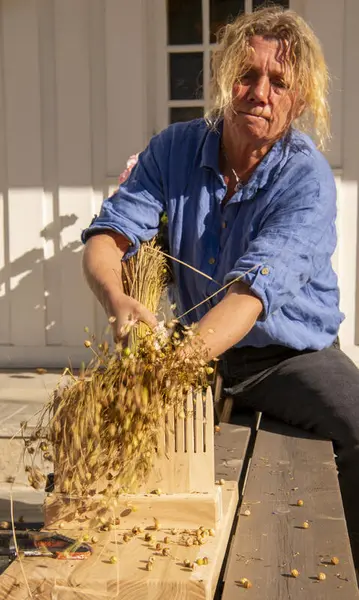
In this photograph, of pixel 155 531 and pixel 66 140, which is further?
pixel 66 140

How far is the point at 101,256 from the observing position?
2500mm

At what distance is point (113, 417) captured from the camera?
168 centimetres

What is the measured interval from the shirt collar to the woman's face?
5 centimetres

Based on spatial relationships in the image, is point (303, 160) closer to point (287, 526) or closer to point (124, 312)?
point (124, 312)

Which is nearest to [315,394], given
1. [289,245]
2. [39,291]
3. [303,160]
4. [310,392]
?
[310,392]

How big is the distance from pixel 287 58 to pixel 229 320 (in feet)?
2.69

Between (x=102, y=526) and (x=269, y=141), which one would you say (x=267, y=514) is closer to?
(x=102, y=526)

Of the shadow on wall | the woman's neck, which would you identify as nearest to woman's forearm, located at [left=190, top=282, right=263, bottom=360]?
the woman's neck

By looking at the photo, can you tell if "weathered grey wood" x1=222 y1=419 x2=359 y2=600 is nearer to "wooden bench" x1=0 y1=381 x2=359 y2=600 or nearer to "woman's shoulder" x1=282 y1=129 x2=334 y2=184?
"wooden bench" x1=0 y1=381 x2=359 y2=600

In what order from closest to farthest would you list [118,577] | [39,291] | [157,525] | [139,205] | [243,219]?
[118,577]
[157,525]
[243,219]
[139,205]
[39,291]

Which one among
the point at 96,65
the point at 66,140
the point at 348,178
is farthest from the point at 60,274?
the point at 348,178

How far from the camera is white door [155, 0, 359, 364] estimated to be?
17.1 feet

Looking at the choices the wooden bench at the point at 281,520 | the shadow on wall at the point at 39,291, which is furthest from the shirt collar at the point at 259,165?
the shadow on wall at the point at 39,291

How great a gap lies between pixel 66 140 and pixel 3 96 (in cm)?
49
